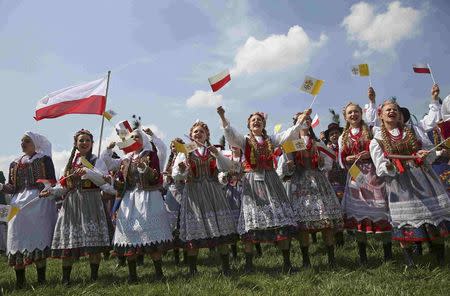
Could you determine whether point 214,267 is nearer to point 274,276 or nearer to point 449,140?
point 274,276

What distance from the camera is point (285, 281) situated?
4.83 metres

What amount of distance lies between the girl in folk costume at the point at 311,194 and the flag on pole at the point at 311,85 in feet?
1.28

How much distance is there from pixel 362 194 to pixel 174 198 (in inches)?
127

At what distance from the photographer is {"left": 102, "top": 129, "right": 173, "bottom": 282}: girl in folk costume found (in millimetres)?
5609

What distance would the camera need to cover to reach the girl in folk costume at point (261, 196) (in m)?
5.46

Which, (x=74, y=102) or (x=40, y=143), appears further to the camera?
(x=74, y=102)

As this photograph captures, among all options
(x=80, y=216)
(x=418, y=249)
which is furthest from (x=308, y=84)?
(x=80, y=216)

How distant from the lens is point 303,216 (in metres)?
5.73

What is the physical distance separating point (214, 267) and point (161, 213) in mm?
1418

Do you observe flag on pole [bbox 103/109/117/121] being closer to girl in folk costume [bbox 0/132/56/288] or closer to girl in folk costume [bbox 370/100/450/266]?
girl in folk costume [bbox 0/132/56/288]

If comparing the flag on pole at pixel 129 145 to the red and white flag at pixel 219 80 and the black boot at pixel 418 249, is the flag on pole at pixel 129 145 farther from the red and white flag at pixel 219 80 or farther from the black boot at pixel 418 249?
the black boot at pixel 418 249

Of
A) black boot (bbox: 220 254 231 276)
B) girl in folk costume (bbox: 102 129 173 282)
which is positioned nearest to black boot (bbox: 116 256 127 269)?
girl in folk costume (bbox: 102 129 173 282)

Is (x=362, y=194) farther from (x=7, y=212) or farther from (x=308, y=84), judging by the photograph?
(x=7, y=212)

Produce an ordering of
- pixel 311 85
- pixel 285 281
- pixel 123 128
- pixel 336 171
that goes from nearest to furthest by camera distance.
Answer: pixel 285 281, pixel 311 85, pixel 123 128, pixel 336 171
